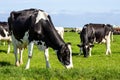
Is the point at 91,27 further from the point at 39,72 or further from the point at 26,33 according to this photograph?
the point at 39,72

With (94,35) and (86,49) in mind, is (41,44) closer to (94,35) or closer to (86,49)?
(86,49)

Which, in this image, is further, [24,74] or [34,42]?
[34,42]

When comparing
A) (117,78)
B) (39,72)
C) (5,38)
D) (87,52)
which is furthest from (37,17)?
(5,38)

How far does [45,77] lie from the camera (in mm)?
12203

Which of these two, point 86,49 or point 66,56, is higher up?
point 66,56

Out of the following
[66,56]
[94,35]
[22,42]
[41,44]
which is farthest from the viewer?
[94,35]

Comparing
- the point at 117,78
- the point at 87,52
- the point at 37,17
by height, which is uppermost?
the point at 37,17

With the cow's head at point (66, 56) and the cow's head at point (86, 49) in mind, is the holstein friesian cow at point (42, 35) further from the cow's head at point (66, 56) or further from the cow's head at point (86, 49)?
the cow's head at point (86, 49)

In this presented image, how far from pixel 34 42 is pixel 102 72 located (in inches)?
187

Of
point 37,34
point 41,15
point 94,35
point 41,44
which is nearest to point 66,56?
point 41,44

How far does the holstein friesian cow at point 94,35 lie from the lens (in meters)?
27.7

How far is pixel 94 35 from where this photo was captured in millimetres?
29344

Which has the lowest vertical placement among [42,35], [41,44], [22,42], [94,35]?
[94,35]

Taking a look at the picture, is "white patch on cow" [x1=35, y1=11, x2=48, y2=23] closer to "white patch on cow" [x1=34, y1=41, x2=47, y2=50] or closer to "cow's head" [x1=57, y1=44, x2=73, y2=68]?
"white patch on cow" [x1=34, y1=41, x2=47, y2=50]
